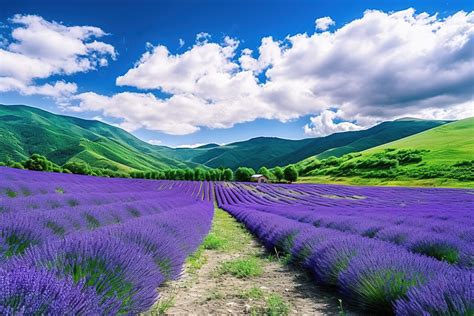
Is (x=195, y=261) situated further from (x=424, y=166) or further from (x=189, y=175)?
(x=189, y=175)

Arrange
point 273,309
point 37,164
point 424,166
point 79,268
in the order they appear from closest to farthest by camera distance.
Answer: point 79,268 → point 273,309 → point 37,164 → point 424,166

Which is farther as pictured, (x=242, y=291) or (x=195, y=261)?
(x=195, y=261)

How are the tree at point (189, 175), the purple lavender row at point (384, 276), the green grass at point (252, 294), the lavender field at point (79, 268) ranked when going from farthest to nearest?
the tree at point (189, 175)
the green grass at point (252, 294)
the purple lavender row at point (384, 276)
the lavender field at point (79, 268)

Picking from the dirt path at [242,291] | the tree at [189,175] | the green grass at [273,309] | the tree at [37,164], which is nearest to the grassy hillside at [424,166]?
the tree at [189,175]

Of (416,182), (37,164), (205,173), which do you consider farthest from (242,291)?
(205,173)

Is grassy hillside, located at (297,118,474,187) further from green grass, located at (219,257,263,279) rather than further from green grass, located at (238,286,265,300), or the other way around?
green grass, located at (238,286,265,300)

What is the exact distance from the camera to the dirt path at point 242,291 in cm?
299

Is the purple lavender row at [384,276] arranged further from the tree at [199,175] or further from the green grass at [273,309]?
the tree at [199,175]

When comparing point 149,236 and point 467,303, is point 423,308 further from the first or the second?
point 149,236

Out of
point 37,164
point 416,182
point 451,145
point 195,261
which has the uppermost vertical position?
point 37,164

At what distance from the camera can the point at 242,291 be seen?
364 cm

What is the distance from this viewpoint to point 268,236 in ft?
23.7

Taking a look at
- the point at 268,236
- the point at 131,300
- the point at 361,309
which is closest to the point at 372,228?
the point at 268,236

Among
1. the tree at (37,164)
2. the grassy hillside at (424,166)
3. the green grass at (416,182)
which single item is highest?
the tree at (37,164)
